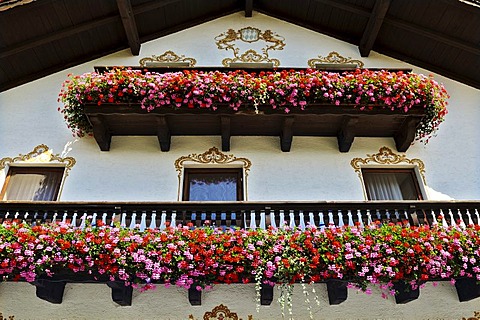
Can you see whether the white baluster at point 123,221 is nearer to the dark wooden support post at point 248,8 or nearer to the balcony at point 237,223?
the balcony at point 237,223

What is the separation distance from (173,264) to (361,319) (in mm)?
3228

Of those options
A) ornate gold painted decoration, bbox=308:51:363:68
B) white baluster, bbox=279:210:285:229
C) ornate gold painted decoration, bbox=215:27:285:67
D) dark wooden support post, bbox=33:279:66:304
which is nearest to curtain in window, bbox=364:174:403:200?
white baluster, bbox=279:210:285:229

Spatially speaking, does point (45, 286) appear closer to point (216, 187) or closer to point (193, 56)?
point (216, 187)

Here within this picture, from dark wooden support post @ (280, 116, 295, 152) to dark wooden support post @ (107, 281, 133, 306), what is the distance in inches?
167

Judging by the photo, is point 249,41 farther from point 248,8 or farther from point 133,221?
point 133,221

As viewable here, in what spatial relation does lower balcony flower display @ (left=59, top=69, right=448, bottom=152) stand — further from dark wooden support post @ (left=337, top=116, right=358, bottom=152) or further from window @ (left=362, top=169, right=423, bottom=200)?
window @ (left=362, top=169, right=423, bottom=200)

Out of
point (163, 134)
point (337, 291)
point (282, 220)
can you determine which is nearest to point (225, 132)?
point (163, 134)

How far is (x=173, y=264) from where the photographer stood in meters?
6.79

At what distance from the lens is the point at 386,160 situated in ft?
32.1

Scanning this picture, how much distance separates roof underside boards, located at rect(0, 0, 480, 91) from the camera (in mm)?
10258

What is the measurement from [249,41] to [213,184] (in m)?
4.38

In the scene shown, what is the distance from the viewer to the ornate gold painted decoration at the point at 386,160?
970 cm

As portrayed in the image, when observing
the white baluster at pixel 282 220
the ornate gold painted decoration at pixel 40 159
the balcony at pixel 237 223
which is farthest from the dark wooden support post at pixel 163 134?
the white baluster at pixel 282 220

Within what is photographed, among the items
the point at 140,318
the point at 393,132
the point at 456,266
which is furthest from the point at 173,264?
the point at 393,132
